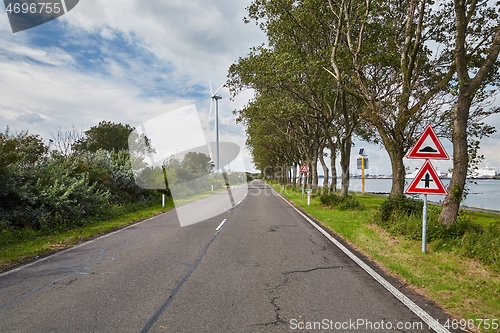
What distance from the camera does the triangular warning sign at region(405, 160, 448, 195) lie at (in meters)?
7.56

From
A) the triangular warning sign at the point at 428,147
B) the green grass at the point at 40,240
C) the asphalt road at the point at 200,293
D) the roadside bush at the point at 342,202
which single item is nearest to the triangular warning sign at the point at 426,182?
the triangular warning sign at the point at 428,147

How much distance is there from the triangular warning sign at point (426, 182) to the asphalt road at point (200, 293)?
2.30m

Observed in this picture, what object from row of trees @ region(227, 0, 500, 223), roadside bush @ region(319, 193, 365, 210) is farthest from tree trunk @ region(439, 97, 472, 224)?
roadside bush @ region(319, 193, 365, 210)

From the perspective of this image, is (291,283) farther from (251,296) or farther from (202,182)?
(202,182)

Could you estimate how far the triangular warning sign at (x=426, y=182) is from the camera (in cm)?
756

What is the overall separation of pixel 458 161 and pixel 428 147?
1.87 metres

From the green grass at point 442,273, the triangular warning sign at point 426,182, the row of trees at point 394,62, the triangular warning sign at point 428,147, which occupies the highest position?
the row of trees at point 394,62

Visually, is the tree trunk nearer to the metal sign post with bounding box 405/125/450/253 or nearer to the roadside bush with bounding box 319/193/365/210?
the metal sign post with bounding box 405/125/450/253

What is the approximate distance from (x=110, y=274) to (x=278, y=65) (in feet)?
40.8

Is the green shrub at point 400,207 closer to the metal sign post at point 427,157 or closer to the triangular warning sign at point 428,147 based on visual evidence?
the metal sign post at point 427,157

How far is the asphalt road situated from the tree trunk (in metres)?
3.21

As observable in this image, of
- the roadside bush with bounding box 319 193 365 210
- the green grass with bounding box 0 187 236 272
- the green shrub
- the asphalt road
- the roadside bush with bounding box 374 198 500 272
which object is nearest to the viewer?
the asphalt road

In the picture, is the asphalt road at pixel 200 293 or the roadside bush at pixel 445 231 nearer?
the asphalt road at pixel 200 293

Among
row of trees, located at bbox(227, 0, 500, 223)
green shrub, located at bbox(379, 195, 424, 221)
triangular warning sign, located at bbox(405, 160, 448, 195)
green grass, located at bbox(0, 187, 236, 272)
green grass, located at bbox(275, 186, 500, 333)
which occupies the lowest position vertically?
green grass, located at bbox(275, 186, 500, 333)
